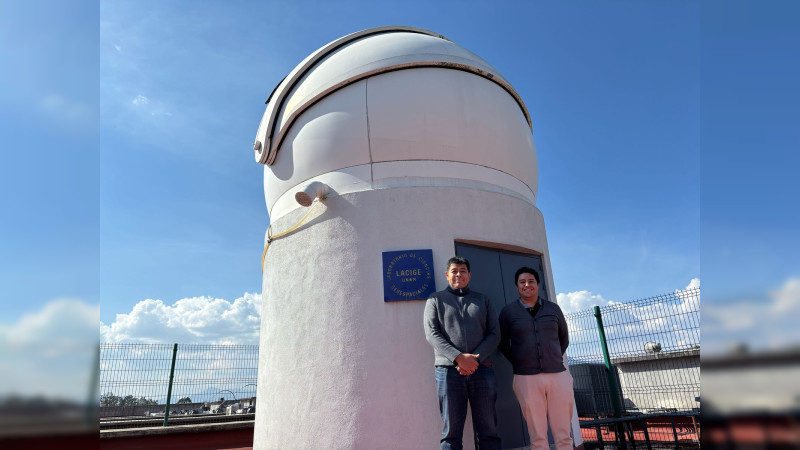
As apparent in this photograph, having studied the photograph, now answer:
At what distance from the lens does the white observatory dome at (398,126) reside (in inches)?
194

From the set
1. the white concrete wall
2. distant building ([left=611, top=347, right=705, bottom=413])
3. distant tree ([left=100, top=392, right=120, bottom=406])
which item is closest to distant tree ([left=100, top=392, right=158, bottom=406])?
distant tree ([left=100, top=392, right=120, bottom=406])

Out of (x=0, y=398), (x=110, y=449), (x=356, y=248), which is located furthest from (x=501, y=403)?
(x=110, y=449)

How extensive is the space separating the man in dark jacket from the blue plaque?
35.8 inches

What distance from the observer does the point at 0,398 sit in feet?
2.38

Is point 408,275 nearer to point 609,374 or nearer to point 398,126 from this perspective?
point 398,126

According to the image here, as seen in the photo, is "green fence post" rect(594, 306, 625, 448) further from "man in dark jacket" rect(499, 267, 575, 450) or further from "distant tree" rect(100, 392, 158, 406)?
"distant tree" rect(100, 392, 158, 406)

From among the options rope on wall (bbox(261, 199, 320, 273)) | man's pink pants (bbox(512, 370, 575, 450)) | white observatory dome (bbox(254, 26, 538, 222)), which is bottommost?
man's pink pants (bbox(512, 370, 575, 450))

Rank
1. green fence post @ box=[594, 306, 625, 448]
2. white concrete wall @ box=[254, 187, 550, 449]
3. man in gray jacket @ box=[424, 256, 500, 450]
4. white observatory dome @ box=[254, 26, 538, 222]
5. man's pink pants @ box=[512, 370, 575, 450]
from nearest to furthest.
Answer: man in gray jacket @ box=[424, 256, 500, 450]
man's pink pants @ box=[512, 370, 575, 450]
white concrete wall @ box=[254, 187, 550, 449]
white observatory dome @ box=[254, 26, 538, 222]
green fence post @ box=[594, 306, 625, 448]

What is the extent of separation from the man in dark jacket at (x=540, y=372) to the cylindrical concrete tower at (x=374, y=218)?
80 centimetres

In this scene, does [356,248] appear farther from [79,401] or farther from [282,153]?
[79,401]

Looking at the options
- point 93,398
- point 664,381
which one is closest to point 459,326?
point 93,398

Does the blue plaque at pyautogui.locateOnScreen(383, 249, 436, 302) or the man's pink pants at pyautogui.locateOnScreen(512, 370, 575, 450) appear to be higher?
the blue plaque at pyautogui.locateOnScreen(383, 249, 436, 302)

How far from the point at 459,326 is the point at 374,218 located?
158 centimetres

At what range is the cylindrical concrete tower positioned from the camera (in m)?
4.19
